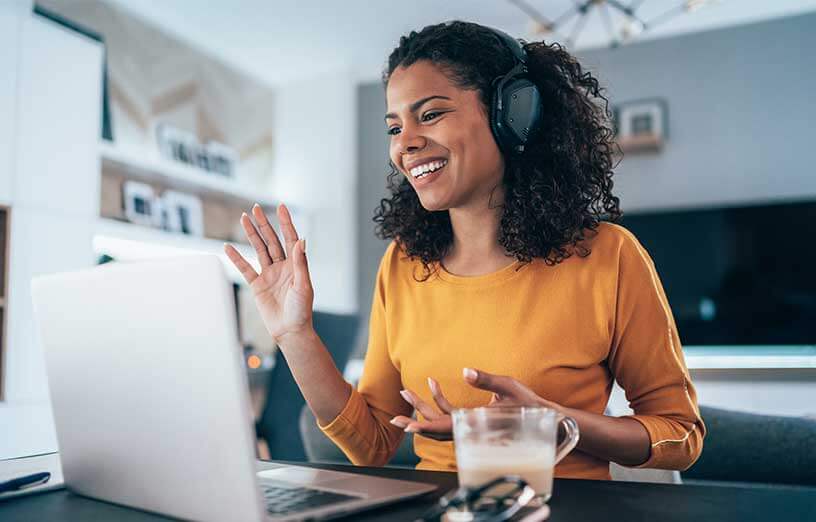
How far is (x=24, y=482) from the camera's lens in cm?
75

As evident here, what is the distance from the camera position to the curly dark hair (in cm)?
115

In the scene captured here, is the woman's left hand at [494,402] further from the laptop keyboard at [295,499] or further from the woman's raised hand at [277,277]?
the woman's raised hand at [277,277]

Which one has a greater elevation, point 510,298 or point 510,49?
point 510,49

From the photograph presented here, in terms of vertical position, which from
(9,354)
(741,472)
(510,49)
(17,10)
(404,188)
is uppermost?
(17,10)

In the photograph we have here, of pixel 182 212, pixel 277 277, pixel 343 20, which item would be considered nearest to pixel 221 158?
pixel 182 212

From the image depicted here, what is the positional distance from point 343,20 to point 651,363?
11.1 feet

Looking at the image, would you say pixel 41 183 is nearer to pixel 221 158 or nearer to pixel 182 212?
pixel 182 212

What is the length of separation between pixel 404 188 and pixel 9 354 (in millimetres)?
1857

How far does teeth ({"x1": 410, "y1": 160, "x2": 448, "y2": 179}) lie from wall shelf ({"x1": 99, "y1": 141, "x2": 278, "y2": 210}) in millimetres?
2262

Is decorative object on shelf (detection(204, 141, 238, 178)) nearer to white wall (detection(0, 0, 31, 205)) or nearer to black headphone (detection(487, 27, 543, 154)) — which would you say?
white wall (detection(0, 0, 31, 205))

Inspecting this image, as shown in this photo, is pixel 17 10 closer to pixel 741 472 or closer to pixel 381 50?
pixel 381 50

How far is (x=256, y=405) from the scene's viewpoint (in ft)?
13.4

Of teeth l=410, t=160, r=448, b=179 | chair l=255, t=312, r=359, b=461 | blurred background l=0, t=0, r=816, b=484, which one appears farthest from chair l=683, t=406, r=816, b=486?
blurred background l=0, t=0, r=816, b=484

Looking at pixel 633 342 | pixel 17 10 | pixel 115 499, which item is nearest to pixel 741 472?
pixel 633 342
